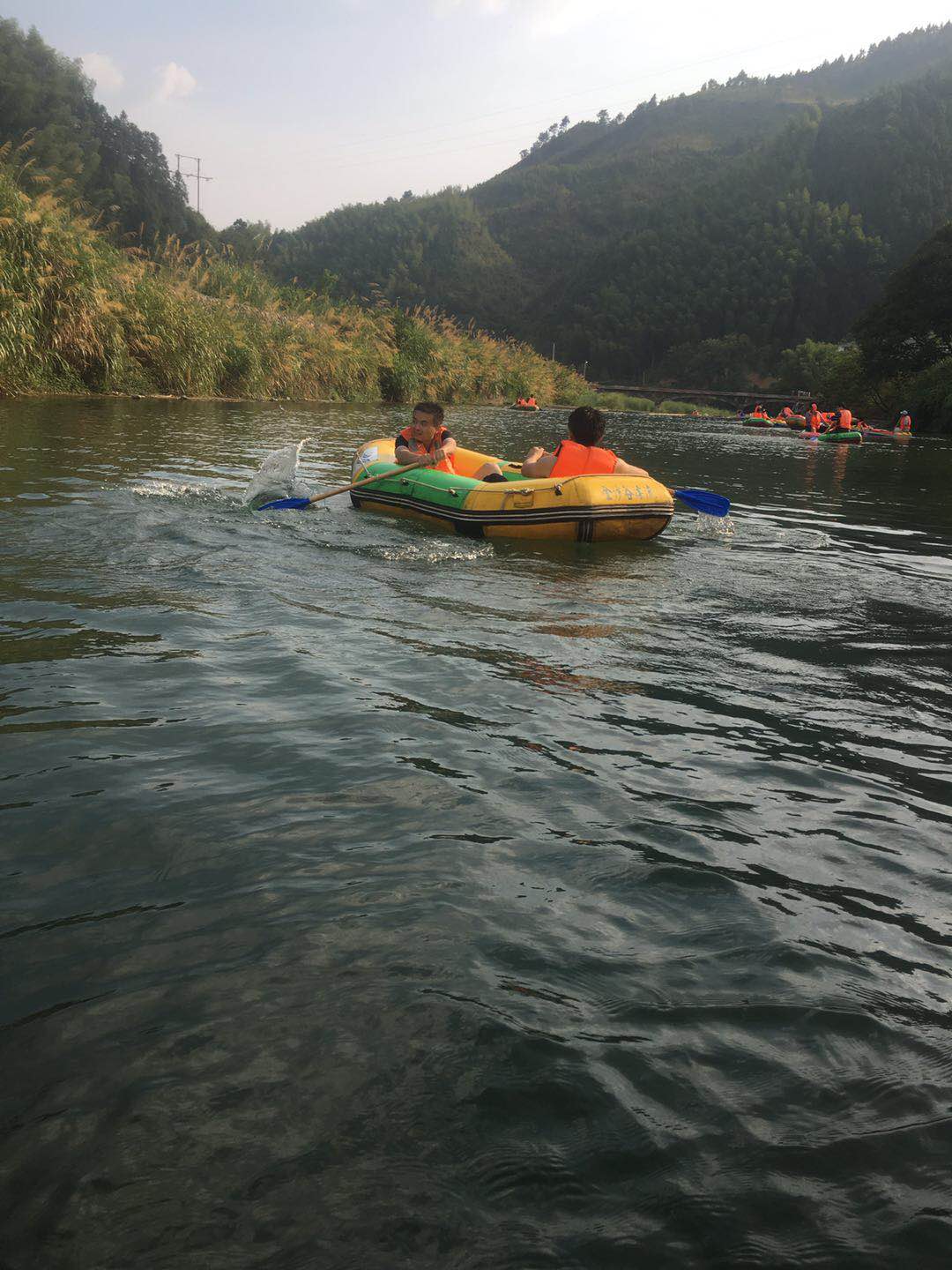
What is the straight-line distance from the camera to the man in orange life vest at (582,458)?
23.7 ft

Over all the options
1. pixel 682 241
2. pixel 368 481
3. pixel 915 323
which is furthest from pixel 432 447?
pixel 682 241

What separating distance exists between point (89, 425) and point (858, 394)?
113 ft

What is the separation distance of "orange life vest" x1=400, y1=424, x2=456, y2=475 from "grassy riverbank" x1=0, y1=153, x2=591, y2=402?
7801 mm

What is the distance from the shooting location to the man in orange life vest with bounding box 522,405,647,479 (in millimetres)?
7219

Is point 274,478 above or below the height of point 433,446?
below

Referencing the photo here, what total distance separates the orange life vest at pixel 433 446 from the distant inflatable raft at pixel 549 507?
1.17ft

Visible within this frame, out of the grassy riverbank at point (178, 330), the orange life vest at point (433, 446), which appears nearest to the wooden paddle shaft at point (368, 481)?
the orange life vest at point (433, 446)

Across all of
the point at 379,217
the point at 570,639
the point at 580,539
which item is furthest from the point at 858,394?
the point at 379,217

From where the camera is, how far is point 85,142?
58000mm

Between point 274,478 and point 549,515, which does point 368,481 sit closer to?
point 274,478

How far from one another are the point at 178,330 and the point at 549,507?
38.8ft

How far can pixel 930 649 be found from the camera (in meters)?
4.57

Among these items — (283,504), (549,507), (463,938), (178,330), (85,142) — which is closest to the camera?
(463,938)

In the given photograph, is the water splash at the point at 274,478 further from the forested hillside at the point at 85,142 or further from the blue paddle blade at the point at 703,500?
the forested hillside at the point at 85,142
